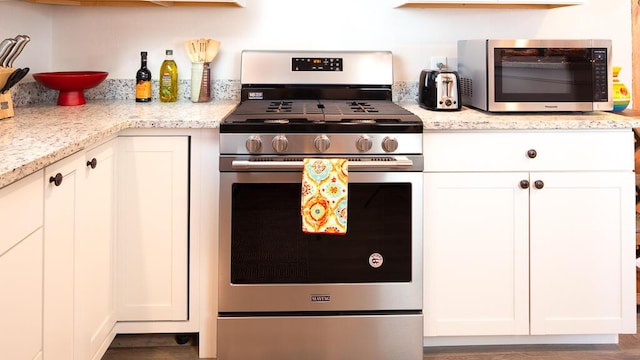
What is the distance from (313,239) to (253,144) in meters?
0.38

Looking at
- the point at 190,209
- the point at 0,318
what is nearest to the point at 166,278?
the point at 190,209

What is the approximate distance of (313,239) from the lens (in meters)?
2.02

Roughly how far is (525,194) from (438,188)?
0.31 meters

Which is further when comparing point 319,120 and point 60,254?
point 319,120

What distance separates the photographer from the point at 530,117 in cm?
216

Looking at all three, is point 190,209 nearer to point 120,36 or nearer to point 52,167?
point 52,167

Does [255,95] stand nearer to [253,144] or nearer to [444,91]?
[253,144]

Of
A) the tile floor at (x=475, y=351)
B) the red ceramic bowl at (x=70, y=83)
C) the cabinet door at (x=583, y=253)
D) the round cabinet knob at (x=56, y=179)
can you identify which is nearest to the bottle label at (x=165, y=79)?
the red ceramic bowl at (x=70, y=83)

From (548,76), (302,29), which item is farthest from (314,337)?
(302,29)

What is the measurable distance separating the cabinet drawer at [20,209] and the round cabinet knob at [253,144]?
725mm

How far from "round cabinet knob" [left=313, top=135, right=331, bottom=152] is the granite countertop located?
0.34m

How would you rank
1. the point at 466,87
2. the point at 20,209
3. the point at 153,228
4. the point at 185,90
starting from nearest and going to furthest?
1. the point at 20,209
2. the point at 153,228
3. the point at 466,87
4. the point at 185,90

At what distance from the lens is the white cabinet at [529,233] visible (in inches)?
82.0

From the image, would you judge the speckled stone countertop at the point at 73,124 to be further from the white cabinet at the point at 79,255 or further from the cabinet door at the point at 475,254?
the cabinet door at the point at 475,254
